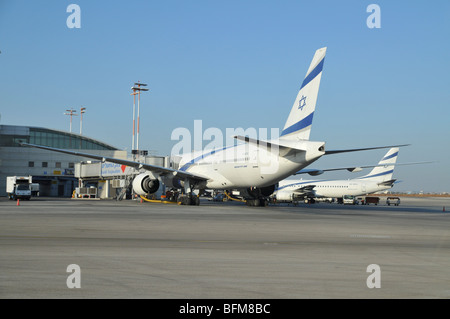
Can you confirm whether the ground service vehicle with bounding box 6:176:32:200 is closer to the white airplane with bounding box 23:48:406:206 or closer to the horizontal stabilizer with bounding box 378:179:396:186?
the white airplane with bounding box 23:48:406:206

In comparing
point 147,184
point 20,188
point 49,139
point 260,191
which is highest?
point 49,139

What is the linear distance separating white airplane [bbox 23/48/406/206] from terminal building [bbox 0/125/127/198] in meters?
30.4

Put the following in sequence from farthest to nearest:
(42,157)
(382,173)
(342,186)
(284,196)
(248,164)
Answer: (42,157)
(342,186)
(382,173)
(284,196)
(248,164)

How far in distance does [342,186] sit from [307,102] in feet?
132

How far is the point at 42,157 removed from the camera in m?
74.8

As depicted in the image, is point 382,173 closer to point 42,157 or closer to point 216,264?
point 42,157

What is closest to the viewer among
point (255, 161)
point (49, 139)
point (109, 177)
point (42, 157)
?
point (255, 161)

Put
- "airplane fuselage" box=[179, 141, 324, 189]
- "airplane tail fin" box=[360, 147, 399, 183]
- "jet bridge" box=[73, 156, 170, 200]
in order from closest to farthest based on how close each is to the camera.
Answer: "airplane fuselage" box=[179, 141, 324, 189] → "jet bridge" box=[73, 156, 170, 200] → "airplane tail fin" box=[360, 147, 399, 183]

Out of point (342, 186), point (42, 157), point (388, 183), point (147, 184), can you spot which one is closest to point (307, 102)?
point (147, 184)

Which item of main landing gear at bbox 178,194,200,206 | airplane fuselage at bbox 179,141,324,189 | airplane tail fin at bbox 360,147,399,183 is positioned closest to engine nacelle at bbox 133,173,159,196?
main landing gear at bbox 178,194,200,206

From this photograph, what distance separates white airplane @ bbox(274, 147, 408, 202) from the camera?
55312mm

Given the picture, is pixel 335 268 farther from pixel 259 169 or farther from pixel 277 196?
pixel 277 196

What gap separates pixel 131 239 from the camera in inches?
477

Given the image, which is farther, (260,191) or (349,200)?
(349,200)
